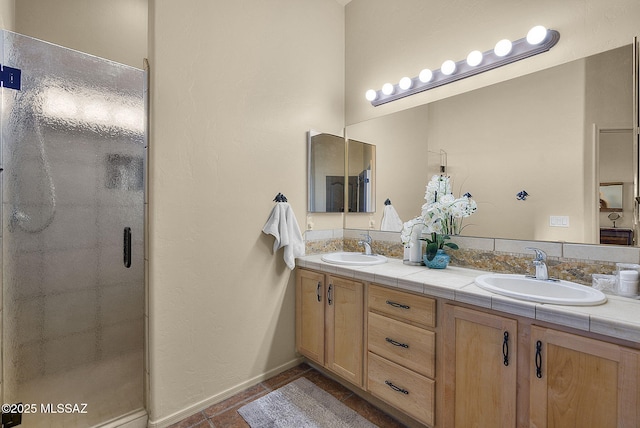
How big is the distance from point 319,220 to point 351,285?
77cm

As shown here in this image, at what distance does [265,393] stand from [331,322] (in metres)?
0.66

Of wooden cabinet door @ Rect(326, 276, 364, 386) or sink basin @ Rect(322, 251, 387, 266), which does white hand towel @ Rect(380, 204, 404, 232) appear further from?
wooden cabinet door @ Rect(326, 276, 364, 386)

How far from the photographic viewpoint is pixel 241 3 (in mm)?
1918

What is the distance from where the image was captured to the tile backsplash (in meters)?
1.37

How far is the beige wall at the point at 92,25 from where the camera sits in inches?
66.0

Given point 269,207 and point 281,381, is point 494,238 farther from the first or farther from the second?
point 281,381

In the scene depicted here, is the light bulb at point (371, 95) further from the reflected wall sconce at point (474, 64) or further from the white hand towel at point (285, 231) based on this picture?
the white hand towel at point (285, 231)

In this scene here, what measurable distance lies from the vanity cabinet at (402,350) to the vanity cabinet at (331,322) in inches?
3.6

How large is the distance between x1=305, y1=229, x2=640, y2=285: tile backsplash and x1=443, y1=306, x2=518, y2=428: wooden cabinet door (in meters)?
0.57

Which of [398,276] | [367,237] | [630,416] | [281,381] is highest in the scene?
[367,237]

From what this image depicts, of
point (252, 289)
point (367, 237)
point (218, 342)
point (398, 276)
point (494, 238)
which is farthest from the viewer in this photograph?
point (367, 237)

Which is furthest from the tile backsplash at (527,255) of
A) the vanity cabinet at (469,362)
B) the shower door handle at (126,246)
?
the shower door handle at (126,246)

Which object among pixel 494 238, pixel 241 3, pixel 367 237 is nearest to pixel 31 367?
pixel 367 237

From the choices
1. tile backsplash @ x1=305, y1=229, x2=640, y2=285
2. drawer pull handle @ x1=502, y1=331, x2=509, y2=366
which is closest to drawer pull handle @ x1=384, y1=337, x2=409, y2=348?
drawer pull handle @ x1=502, y1=331, x2=509, y2=366
